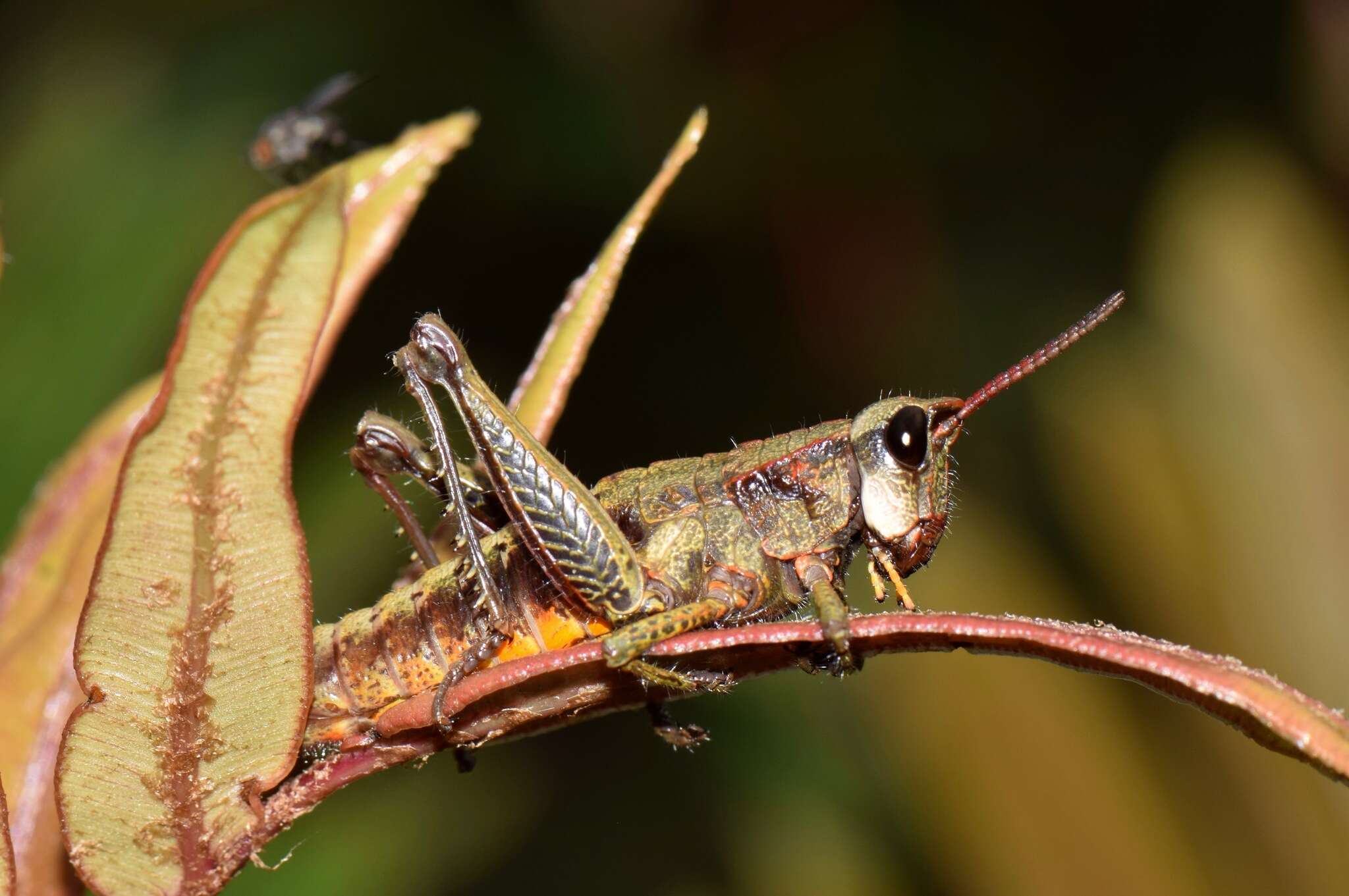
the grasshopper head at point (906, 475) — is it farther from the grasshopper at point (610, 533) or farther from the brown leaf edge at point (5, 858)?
the brown leaf edge at point (5, 858)

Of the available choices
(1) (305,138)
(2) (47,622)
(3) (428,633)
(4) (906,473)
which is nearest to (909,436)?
(4) (906,473)

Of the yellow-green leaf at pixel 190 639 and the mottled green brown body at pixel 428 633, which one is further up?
the mottled green brown body at pixel 428 633

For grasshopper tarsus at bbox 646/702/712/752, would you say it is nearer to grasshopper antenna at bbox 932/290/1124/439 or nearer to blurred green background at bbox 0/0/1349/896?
blurred green background at bbox 0/0/1349/896

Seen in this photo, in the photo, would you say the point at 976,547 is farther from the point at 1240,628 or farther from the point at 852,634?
the point at 852,634

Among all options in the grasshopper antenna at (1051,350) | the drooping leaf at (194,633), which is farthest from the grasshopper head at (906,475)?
the drooping leaf at (194,633)

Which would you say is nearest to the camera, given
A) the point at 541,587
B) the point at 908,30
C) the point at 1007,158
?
the point at 541,587

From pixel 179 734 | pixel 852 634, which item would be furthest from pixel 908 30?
pixel 179 734
